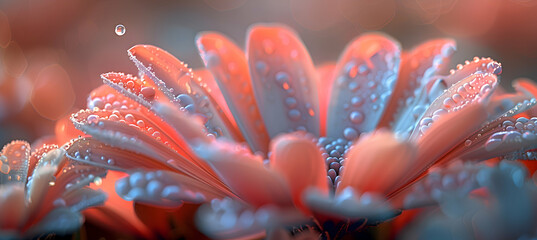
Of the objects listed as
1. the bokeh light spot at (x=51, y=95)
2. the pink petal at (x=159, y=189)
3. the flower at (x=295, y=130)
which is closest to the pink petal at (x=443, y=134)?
the flower at (x=295, y=130)

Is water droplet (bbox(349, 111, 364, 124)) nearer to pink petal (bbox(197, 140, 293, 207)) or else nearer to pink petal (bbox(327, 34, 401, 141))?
pink petal (bbox(327, 34, 401, 141))

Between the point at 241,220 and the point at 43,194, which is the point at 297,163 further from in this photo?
the point at 43,194

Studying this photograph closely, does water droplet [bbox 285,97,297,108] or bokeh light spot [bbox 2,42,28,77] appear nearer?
water droplet [bbox 285,97,297,108]

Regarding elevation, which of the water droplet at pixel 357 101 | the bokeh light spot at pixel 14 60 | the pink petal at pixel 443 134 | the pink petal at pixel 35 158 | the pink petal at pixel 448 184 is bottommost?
the pink petal at pixel 448 184

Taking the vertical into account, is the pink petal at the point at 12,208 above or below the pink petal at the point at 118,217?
below

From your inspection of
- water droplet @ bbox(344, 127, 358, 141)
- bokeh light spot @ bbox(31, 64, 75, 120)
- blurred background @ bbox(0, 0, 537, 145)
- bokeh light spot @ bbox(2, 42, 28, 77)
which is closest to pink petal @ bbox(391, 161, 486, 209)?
water droplet @ bbox(344, 127, 358, 141)

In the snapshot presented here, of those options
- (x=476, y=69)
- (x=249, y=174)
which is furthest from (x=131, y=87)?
(x=476, y=69)

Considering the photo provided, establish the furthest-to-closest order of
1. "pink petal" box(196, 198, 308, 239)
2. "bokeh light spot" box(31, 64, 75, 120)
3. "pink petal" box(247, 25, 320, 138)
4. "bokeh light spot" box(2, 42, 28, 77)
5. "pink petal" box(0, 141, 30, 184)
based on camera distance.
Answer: "bokeh light spot" box(2, 42, 28, 77) < "bokeh light spot" box(31, 64, 75, 120) < "pink petal" box(247, 25, 320, 138) < "pink petal" box(0, 141, 30, 184) < "pink petal" box(196, 198, 308, 239)

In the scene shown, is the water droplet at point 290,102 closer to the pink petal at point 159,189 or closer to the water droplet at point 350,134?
the water droplet at point 350,134
